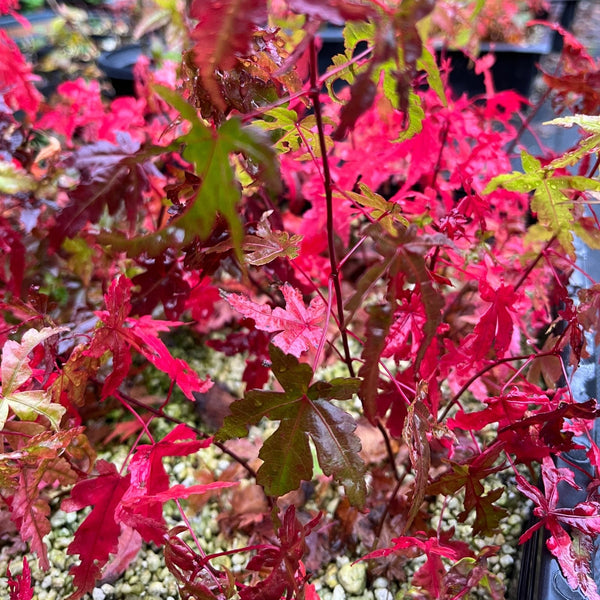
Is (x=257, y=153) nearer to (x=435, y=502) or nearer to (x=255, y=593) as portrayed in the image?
(x=255, y=593)

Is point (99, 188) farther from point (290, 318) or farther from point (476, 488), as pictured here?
point (476, 488)

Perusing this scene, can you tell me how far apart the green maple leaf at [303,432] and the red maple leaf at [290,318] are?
1.9 inches

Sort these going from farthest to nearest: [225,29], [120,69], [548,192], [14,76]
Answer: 1. [120,69]
2. [14,76]
3. [548,192]
4. [225,29]

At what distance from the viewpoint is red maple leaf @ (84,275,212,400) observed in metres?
0.63

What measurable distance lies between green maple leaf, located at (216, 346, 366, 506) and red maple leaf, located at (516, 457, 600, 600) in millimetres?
220

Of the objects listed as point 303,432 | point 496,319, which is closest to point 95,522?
point 303,432

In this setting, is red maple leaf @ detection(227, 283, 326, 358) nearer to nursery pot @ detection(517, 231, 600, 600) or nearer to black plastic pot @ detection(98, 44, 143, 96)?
nursery pot @ detection(517, 231, 600, 600)

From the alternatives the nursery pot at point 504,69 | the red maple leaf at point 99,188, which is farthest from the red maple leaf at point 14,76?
the nursery pot at point 504,69

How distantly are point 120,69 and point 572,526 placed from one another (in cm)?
226

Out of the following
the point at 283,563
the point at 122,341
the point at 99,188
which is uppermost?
the point at 99,188

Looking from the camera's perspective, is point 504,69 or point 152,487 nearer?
point 152,487

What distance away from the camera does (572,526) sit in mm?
646

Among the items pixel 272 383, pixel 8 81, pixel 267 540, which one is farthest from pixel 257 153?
pixel 8 81

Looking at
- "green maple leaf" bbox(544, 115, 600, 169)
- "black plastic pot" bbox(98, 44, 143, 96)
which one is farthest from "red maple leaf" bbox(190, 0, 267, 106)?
"black plastic pot" bbox(98, 44, 143, 96)
